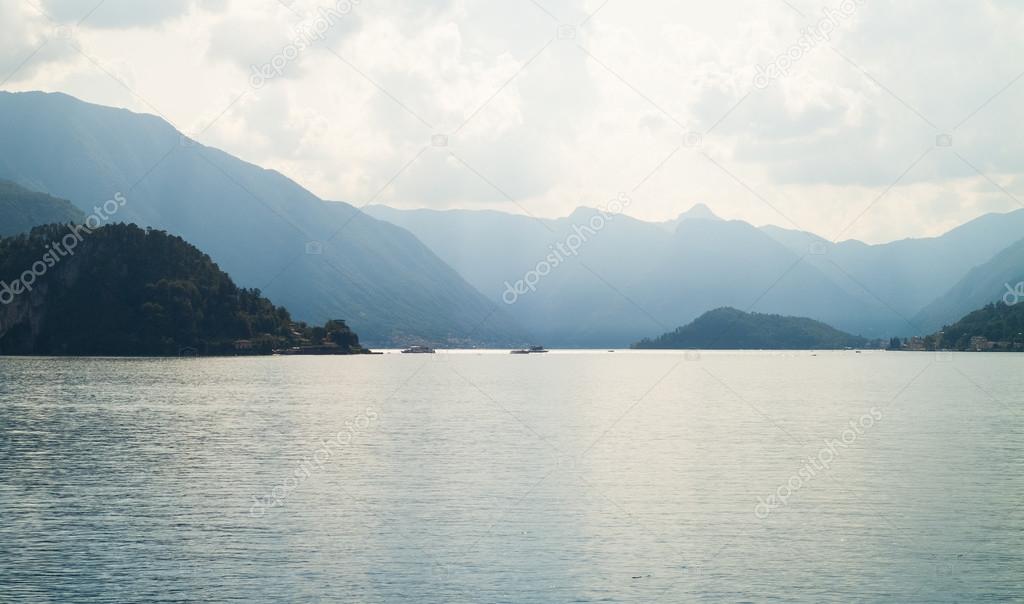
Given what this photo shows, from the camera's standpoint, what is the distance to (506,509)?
56406 mm

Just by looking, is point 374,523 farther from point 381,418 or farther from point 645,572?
point 381,418

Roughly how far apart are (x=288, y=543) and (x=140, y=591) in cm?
963

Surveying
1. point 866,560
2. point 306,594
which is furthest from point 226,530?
point 866,560

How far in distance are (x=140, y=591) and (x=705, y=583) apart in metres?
23.3

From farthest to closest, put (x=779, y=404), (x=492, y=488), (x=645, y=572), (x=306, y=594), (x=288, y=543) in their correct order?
(x=779, y=404), (x=492, y=488), (x=288, y=543), (x=645, y=572), (x=306, y=594)

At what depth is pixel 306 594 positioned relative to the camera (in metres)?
39.2

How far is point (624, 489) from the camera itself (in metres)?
63.7

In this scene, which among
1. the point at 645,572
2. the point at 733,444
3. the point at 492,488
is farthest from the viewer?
the point at 733,444

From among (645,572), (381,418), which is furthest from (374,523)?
(381,418)

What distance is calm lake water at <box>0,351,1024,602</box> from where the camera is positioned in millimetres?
40969

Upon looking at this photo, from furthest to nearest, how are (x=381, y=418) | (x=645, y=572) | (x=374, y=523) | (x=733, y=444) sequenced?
(x=381, y=418), (x=733, y=444), (x=374, y=523), (x=645, y=572)

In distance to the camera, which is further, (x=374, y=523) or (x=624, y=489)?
(x=624, y=489)

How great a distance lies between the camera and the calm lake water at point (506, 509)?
41.0 m

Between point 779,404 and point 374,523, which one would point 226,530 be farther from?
point 779,404
